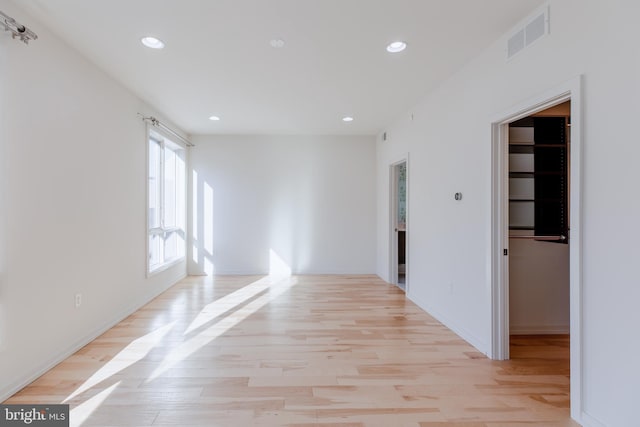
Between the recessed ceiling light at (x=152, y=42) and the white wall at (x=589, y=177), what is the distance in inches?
110

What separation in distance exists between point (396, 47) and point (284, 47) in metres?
0.97

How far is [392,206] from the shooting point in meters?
5.46

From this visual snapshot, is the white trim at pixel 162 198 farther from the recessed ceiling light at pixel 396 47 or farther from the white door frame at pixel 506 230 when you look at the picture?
the white door frame at pixel 506 230

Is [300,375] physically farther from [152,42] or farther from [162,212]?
[162,212]

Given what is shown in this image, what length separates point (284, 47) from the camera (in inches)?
109

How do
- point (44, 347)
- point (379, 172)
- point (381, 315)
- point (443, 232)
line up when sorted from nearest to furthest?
point (44, 347), point (443, 232), point (381, 315), point (379, 172)

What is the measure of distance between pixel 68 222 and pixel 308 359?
2384 millimetres

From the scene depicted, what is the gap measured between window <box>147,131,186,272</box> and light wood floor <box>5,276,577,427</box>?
1.38 meters

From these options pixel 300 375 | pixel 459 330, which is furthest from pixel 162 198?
pixel 459 330

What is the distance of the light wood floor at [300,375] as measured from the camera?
1.98 meters

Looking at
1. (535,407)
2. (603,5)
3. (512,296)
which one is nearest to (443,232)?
(512,296)

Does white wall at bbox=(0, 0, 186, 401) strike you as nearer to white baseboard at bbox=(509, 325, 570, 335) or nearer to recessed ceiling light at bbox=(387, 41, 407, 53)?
recessed ceiling light at bbox=(387, 41, 407, 53)

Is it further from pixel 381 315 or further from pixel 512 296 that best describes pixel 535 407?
pixel 381 315

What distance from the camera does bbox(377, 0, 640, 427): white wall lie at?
163 centimetres
